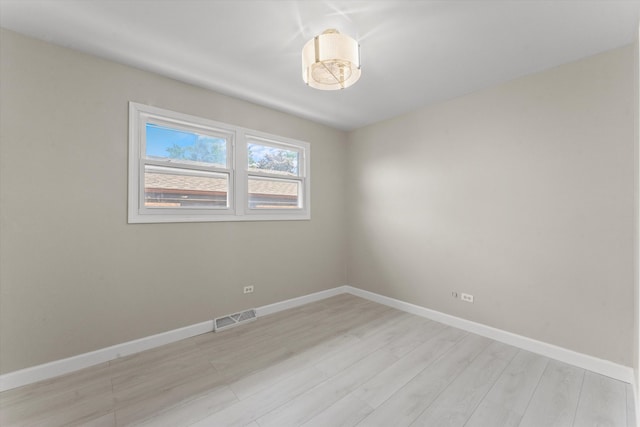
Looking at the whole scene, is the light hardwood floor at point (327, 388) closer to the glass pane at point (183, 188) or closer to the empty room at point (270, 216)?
the empty room at point (270, 216)

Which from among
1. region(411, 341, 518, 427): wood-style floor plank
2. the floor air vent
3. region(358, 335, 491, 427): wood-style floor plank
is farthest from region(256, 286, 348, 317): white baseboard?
region(411, 341, 518, 427): wood-style floor plank

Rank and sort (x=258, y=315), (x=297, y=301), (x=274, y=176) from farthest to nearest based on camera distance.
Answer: (x=297, y=301)
(x=274, y=176)
(x=258, y=315)

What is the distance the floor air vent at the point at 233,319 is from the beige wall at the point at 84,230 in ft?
0.28

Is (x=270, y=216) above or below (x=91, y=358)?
above

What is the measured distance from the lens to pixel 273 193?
3.58m

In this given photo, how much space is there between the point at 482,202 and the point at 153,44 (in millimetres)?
3449

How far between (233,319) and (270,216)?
4.29 feet

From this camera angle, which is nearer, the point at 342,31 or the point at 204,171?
the point at 342,31

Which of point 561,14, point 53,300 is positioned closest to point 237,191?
point 53,300

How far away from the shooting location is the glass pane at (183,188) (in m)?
2.61

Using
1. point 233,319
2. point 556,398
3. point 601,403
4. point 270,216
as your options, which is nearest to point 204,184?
point 270,216

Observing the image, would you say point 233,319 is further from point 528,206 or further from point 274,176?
point 528,206

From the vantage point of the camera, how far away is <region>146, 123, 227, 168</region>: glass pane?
2.63 metres

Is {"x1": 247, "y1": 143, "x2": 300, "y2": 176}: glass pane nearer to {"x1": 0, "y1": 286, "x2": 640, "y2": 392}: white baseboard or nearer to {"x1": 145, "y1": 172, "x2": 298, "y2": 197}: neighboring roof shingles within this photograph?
{"x1": 145, "y1": 172, "x2": 298, "y2": 197}: neighboring roof shingles
